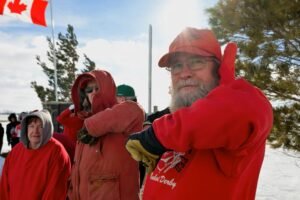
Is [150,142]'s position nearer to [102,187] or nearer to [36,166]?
[102,187]

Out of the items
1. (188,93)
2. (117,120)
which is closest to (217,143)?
(188,93)

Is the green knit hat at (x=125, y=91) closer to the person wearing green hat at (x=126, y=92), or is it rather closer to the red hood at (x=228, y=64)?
the person wearing green hat at (x=126, y=92)

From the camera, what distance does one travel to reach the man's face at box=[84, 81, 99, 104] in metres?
2.83

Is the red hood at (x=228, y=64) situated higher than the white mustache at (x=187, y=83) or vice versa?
the red hood at (x=228, y=64)

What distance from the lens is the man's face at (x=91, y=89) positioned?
111 inches

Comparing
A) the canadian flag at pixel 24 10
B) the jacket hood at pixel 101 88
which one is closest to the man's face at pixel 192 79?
the jacket hood at pixel 101 88

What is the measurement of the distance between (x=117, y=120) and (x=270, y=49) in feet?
7.13

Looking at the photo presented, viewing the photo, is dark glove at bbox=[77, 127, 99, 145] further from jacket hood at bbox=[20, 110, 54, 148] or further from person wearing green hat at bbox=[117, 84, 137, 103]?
person wearing green hat at bbox=[117, 84, 137, 103]

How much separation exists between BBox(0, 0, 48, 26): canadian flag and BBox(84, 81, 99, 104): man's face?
7.68 meters

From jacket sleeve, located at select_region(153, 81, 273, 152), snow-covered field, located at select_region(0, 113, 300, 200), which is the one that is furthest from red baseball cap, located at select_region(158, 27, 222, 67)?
snow-covered field, located at select_region(0, 113, 300, 200)

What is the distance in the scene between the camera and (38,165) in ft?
10.2

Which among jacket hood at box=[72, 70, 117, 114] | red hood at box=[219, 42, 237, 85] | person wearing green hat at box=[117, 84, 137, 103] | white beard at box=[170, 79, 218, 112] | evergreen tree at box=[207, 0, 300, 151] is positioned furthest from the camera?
evergreen tree at box=[207, 0, 300, 151]

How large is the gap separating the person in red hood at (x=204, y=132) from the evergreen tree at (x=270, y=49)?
262 centimetres

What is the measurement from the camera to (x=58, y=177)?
10.2ft
